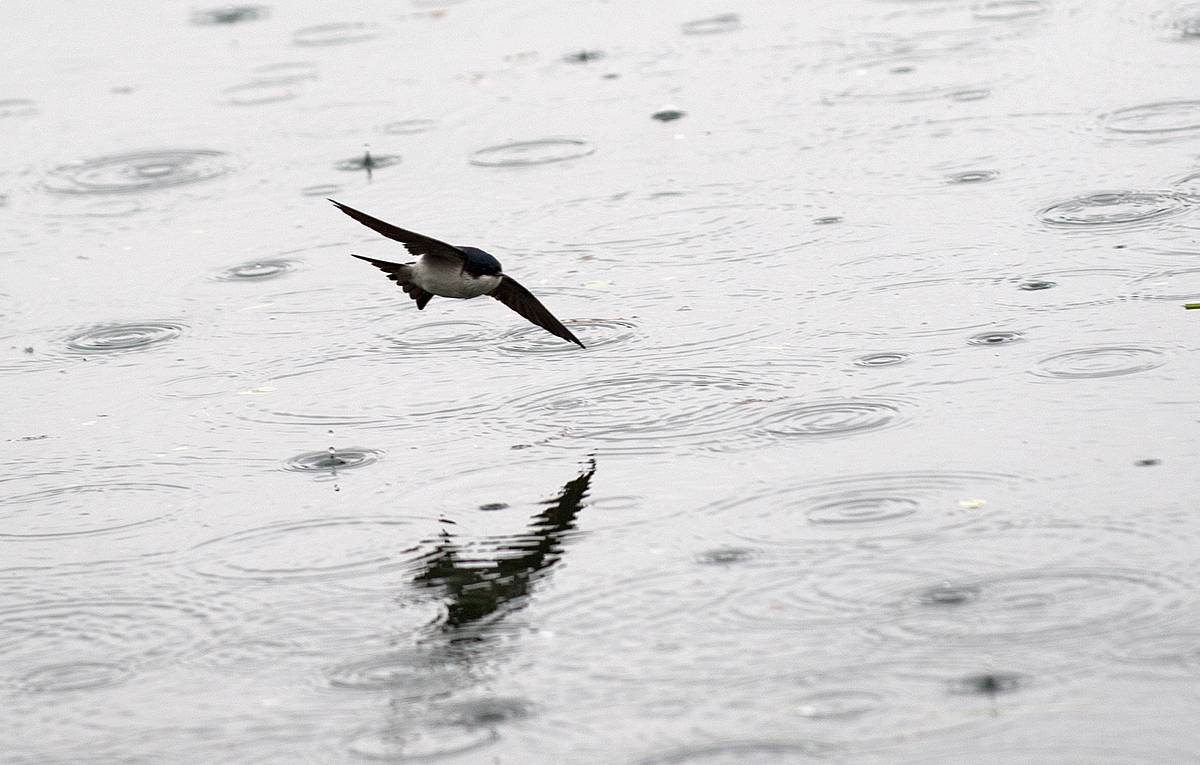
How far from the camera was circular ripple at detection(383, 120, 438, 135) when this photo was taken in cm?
1263

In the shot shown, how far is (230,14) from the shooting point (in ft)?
56.2

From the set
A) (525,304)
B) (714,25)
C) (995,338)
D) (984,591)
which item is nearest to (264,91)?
(714,25)

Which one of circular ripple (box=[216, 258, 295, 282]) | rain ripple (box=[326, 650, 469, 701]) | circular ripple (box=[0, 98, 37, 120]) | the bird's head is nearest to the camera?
rain ripple (box=[326, 650, 469, 701])

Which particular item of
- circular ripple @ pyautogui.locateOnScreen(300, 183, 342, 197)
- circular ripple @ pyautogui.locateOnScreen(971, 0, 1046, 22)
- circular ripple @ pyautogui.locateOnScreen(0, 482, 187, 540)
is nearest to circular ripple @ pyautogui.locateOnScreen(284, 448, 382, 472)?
circular ripple @ pyautogui.locateOnScreen(0, 482, 187, 540)

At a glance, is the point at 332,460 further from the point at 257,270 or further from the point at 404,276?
the point at 257,270

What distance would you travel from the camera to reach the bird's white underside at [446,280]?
23.9 ft

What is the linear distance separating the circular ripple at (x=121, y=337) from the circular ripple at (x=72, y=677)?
3.39 meters

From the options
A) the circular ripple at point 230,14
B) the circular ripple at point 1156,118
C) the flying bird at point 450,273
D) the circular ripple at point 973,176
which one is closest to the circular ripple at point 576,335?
the flying bird at point 450,273

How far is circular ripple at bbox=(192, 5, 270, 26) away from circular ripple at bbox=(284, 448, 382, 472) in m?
10.2

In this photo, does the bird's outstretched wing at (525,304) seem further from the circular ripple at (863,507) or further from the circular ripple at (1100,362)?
the circular ripple at (1100,362)

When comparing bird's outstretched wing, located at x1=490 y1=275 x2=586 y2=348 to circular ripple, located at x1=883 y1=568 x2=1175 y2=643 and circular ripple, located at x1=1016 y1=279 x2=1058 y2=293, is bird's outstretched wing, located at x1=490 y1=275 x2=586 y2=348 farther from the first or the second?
circular ripple, located at x1=883 y1=568 x2=1175 y2=643

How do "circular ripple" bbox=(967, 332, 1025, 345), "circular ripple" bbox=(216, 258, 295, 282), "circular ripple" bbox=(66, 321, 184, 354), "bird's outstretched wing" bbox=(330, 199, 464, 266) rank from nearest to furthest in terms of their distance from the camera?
"bird's outstretched wing" bbox=(330, 199, 464, 266)
"circular ripple" bbox=(967, 332, 1025, 345)
"circular ripple" bbox=(66, 321, 184, 354)
"circular ripple" bbox=(216, 258, 295, 282)

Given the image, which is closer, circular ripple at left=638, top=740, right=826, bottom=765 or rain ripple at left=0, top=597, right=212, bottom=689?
circular ripple at left=638, top=740, right=826, bottom=765

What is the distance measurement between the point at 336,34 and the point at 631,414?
9.11 metres
